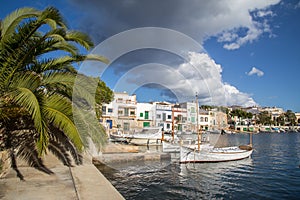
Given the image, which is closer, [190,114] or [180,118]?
[190,114]

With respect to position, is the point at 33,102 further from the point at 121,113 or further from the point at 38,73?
the point at 121,113

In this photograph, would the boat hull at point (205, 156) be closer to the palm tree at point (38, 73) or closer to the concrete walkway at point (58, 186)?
the concrete walkway at point (58, 186)

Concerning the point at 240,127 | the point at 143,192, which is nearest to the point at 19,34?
the point at 143,192

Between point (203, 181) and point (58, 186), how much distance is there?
8556 mm

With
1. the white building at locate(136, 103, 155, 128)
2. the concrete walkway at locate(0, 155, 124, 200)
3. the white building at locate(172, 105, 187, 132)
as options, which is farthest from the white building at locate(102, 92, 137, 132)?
the concrete walkway at locate(0, 155, 124, 200)

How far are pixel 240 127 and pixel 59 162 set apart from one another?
91.3m

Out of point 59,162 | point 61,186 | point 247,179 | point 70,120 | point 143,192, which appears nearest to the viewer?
point 70,120

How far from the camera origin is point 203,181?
12.4 meters

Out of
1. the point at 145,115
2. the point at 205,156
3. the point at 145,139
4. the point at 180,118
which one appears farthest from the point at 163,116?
the point at 205,156

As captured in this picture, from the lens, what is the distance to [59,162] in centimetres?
866

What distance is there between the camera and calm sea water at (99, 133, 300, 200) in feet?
32.6

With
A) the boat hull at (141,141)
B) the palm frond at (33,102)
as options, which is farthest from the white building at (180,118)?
the palm frond at (33,102)

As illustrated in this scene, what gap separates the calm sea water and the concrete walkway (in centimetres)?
272

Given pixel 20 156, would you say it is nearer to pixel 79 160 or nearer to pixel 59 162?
pixel 59 162
